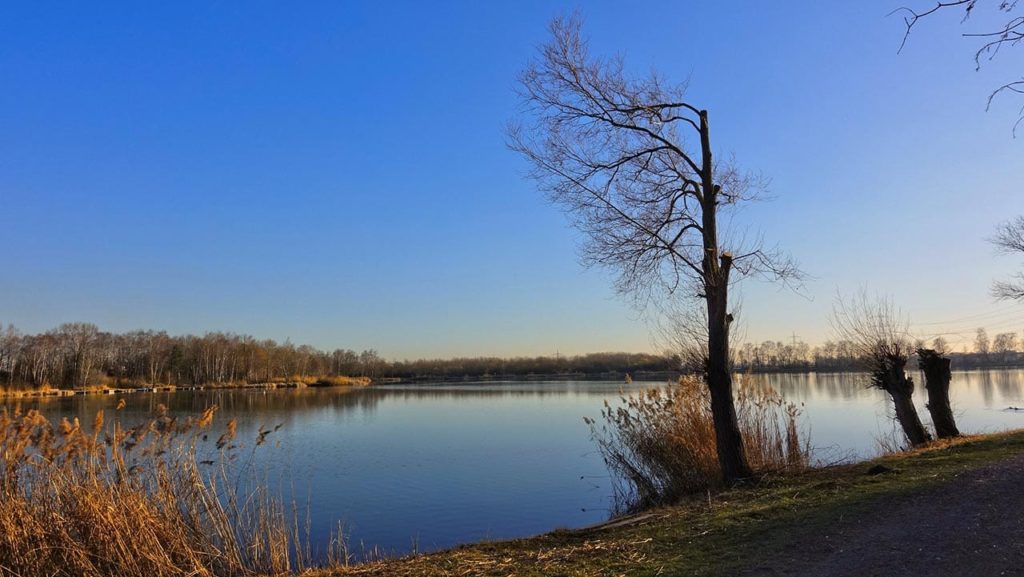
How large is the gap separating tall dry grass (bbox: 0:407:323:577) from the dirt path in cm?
522

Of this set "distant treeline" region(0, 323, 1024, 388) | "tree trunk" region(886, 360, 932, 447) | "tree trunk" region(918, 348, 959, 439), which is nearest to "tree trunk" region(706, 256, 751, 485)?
"tree trunk" region(886, 360, 932, 447)

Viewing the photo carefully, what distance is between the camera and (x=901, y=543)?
5.37 metres

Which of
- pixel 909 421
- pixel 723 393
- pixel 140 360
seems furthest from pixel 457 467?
pixel 140 360

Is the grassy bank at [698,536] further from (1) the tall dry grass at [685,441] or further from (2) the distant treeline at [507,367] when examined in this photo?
(2) the distant treeline at [507,367]

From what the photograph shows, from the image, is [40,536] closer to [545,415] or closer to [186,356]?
[545,415]

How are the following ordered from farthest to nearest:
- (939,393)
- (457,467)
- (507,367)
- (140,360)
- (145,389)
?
(507,367) → (140,360) → (145,389) → (457,467) → (939,393)

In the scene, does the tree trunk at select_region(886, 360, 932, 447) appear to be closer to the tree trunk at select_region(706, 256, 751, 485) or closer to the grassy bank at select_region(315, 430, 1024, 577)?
the grassy bank at select_region(315, 430, 1024, 577)

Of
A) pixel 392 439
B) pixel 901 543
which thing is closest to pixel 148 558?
pixel 901 543

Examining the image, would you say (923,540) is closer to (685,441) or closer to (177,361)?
(685,441)

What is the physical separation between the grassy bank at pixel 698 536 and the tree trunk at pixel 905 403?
5060mm

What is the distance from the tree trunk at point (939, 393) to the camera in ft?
47.2

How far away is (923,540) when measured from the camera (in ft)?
17.7

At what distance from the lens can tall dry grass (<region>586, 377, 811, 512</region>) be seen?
11.2 metres

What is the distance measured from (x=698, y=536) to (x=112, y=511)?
575cm
